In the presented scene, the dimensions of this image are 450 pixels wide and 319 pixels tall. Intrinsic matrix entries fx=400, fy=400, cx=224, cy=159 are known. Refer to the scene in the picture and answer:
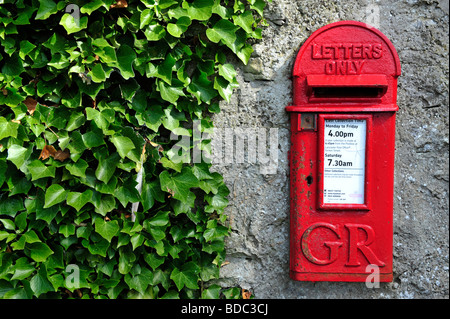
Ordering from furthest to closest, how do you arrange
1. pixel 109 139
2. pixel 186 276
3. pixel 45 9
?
pixel 186 276
pixel 109 139
pixel 45 9

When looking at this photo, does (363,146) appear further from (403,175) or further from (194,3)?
(194,3)

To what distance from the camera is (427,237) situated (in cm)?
→ 209

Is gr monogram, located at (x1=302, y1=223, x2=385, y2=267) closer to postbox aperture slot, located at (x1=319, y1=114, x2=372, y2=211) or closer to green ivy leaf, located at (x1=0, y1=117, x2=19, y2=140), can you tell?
postbox aperture slot, located at (x1=319, y1=114, x2=372, y2=211)

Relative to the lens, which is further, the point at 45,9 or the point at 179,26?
the point at 179,26

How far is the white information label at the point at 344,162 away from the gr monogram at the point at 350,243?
13cm

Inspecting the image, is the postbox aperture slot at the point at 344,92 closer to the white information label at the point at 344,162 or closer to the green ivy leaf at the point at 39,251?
the white information label at the point at 344,162

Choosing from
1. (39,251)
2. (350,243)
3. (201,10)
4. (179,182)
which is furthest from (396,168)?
(39,251)

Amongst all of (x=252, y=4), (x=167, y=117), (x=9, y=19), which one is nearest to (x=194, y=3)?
(x=252, y=4)

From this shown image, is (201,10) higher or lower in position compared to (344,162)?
higher

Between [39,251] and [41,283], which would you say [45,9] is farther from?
[41,283]

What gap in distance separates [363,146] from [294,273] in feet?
2.36

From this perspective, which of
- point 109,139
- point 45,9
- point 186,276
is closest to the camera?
point 45,9

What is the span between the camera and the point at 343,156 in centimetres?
195

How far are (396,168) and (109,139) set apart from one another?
4.78ft
